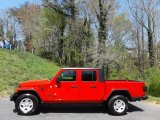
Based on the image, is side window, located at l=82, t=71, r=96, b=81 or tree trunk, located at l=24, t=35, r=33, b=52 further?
tree trunk, located at l=24, t=35, r=33, b=52

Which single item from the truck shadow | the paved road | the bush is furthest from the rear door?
the bush

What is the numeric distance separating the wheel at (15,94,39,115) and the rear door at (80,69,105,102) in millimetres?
1834

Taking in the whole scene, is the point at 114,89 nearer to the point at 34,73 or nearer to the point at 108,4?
the point at 34,73

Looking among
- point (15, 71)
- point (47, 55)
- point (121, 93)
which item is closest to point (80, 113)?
point (121, 93)

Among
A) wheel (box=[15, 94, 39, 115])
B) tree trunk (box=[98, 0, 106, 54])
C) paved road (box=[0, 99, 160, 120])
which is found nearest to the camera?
paved road (box=[0, 99, 160, 120])

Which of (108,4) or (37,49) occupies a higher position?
(108,4)

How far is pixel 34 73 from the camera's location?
95.1 feet

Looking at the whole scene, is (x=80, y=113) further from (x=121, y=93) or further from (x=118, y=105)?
(x=121, y=93)

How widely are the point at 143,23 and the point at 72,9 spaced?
13.4 meters

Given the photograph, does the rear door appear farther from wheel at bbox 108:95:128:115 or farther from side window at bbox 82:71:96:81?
wheel at bbox 108:95:128:115

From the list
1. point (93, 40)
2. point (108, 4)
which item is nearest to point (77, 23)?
point (93, 40)

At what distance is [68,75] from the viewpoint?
12.6 metres

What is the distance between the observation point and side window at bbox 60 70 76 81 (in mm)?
12586

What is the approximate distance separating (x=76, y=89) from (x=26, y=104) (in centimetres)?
198
